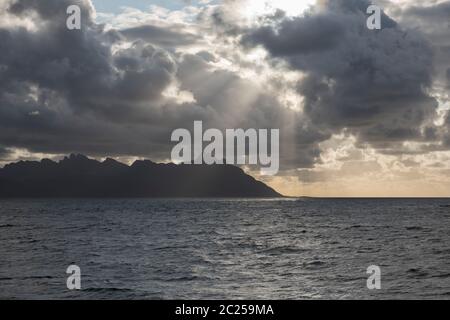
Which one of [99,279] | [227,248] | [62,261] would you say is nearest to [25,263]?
[62,261]
